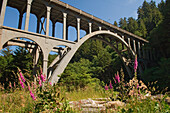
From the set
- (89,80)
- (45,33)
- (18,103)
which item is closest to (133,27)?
(89,80)

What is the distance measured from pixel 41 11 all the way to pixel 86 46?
34416 mm

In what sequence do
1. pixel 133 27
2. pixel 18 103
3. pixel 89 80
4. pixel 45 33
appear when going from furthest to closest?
1. pixel 133 27
2. pixel 89 80
3. pixel 45 33
4. pixel 18 103

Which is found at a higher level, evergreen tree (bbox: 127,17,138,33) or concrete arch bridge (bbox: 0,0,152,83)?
evergreen tree (bbox: 127,17,138,33)

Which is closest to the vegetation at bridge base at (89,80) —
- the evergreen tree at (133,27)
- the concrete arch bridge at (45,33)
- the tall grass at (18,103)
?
the tall grass at (18,103)

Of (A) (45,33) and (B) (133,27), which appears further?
(B) (133,27)

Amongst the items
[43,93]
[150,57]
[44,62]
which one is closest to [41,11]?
[44,62]

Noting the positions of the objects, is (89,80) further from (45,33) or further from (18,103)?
(18,103)

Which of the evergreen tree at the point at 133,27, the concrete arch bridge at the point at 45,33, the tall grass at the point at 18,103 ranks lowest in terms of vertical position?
the tall grass at the point at 18,103

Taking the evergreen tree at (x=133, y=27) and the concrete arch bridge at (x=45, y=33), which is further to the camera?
the evergreen tree at (x=133, y=27)

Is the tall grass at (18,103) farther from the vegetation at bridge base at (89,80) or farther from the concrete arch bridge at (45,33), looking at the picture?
the concrete arch bridge at (45,33)

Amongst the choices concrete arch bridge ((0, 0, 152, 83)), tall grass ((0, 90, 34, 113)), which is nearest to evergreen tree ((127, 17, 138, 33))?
concrete arch bridge ((0, 0, 152, 83))

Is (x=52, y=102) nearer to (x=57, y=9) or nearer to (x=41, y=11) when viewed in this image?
(x=57, y=9)

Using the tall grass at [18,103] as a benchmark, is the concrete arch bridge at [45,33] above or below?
above

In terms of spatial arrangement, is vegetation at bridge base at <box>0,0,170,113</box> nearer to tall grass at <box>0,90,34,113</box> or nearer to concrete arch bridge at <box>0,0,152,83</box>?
tall grass at <box>0,90,34,113</box>
